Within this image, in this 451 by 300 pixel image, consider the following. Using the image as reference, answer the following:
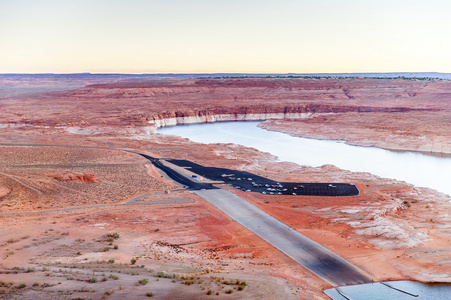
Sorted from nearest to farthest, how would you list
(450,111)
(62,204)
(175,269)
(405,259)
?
(175,269), (405,259), (62,204), (450,111)

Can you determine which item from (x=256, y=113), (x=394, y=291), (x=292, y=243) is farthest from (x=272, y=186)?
(x=256, y=113)

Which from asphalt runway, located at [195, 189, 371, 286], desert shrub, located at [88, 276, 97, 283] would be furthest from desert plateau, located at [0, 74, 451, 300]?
asphalt runway, located at [195, 189, 371, 286]

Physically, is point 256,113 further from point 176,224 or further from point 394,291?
point 394,291

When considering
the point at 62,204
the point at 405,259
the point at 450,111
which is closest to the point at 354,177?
the point at 405,259

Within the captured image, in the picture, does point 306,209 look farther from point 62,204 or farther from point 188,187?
point 62,204

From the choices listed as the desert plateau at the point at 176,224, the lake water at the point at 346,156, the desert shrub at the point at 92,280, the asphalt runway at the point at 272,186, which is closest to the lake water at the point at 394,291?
the desert plateau at the point at 176,224

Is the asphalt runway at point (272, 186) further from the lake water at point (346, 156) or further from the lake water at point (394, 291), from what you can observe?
the lake water at point (394, 291)

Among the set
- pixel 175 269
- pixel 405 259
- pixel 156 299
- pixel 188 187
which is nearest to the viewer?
pixel 156 299
